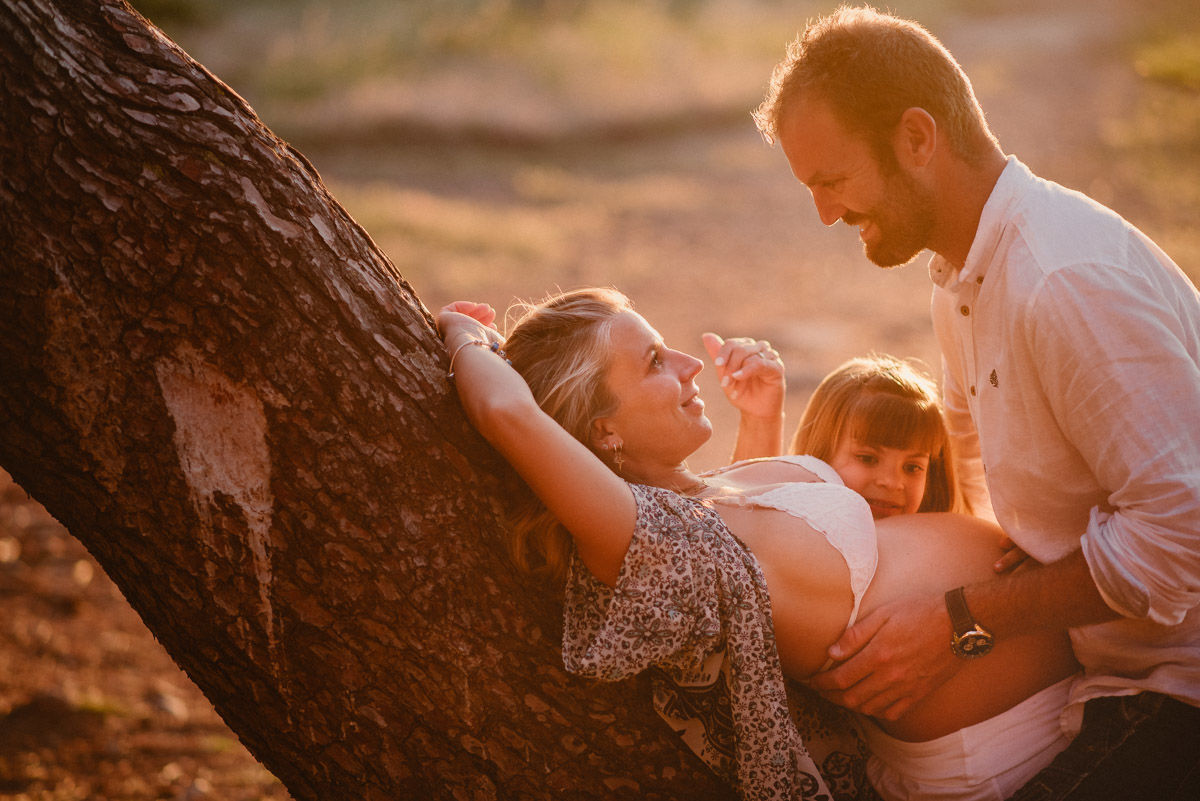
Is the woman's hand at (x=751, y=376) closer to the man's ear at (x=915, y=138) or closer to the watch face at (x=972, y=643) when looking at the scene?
the man's ear at (x=915, y=138)

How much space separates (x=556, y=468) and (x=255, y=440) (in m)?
0.62

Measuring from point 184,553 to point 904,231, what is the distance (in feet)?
A: 6.53

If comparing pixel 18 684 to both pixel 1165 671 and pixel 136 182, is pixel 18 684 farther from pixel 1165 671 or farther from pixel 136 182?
pixel 1165 671

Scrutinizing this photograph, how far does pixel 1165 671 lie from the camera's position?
93.4 inches

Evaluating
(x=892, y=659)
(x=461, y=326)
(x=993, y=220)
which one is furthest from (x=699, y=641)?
(x=993, y=220)

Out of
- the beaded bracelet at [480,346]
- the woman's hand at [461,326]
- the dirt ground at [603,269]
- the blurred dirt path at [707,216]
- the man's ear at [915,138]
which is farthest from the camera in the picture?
the blurred dirt path at [707,216]

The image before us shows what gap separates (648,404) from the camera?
2.54 metres

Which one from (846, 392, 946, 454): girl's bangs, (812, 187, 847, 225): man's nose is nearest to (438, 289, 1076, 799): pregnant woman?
(846, 392, 946, 454): girl's bangs

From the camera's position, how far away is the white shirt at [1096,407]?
2160mm

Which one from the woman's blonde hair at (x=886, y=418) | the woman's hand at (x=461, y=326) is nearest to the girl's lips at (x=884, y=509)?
the woman's blonde hair at (x=886, y=418)

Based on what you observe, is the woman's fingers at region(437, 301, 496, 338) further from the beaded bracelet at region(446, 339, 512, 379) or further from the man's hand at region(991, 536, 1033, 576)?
the man's hand at region(991, 536, 1033, 576)

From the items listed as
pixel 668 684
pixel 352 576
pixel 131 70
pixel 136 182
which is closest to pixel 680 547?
pixel 668 684

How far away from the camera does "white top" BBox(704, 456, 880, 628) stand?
7.88 feet

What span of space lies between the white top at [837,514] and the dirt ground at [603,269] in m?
2.59
